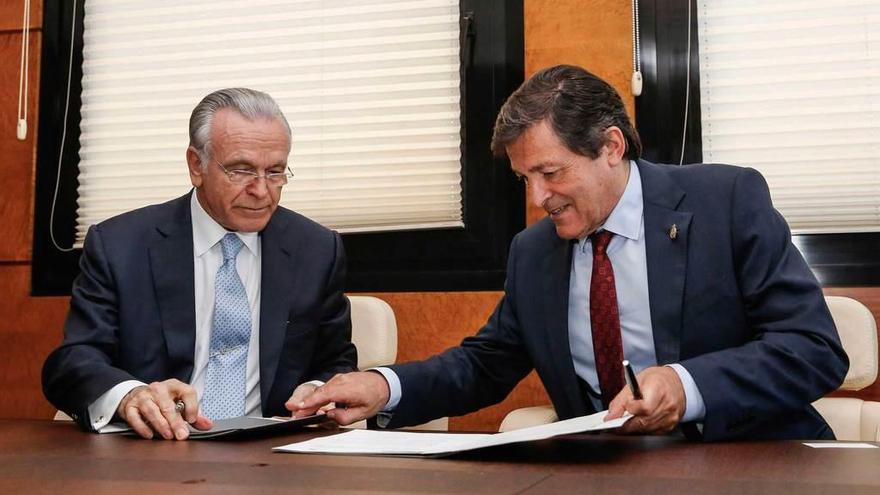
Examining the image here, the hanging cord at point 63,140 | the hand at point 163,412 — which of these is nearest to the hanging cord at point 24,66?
the hanging cord at point 63,140

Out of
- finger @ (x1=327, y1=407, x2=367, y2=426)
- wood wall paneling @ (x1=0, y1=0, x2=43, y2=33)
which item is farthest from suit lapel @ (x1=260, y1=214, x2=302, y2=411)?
wood wall paneling @ (x1=0, y1=0, x2=43, y2=33)

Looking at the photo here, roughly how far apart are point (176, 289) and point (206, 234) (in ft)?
0.65

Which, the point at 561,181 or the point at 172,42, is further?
the point at 172,42

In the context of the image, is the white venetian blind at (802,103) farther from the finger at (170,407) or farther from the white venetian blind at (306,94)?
the finger at (170,407)

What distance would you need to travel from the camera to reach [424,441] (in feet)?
4.92

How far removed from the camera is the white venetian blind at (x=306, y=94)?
10.7 ft

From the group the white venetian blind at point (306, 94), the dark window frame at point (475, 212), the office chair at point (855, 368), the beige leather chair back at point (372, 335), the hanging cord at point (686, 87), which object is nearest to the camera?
the office chair at point (855, 368)

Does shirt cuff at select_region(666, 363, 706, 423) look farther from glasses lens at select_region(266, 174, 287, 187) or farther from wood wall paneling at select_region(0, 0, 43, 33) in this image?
wood wall paneling at select_region(0, 0, 43, 33)

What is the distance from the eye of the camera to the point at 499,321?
7.56 feet

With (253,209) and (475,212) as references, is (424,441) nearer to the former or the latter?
(253,209)

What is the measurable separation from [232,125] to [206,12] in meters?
1.31

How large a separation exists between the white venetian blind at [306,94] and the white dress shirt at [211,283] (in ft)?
2.74

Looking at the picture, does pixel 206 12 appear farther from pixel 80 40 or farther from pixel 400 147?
pixel 400 147

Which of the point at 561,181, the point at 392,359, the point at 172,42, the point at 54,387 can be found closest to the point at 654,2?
the point at 561,181
